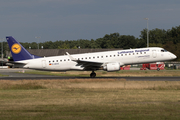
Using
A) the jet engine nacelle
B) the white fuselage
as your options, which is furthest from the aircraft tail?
the jet engine nacelle

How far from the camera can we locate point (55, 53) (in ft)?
323

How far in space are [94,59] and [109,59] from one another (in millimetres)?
2219

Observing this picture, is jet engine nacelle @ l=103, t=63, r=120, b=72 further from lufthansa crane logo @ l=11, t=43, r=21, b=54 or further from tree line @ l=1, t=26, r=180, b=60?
tree line @ l=1, t=26, r=180, b=60

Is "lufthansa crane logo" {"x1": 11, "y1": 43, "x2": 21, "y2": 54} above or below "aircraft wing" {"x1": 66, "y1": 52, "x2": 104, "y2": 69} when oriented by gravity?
above

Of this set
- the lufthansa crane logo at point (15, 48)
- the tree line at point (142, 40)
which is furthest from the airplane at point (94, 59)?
the tree line at point (142, 40)

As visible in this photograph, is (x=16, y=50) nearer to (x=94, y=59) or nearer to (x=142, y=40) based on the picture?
(x=94, y=59)

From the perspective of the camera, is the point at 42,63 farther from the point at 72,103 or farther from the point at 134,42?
the point at 134,42

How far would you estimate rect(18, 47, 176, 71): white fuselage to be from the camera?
35000 mm

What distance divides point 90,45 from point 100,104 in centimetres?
16602

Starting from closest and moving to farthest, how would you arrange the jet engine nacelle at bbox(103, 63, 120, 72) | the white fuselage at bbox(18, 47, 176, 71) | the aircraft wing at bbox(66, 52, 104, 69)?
the jet engine nacelle at bbox(103, 63, 120, 72)
the aircraft wing at bbox(66, 52, 104, 69)
the white fuselage at bbox(18, 47, 176, 71)

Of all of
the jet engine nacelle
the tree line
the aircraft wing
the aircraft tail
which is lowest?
the jet engine nacelle

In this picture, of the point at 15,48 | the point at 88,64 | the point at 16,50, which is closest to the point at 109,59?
the point at 88,64

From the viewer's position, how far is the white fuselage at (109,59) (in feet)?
115

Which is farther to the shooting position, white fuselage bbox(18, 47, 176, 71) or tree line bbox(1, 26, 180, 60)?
tree line bbox(1, 26, 180, 60)
